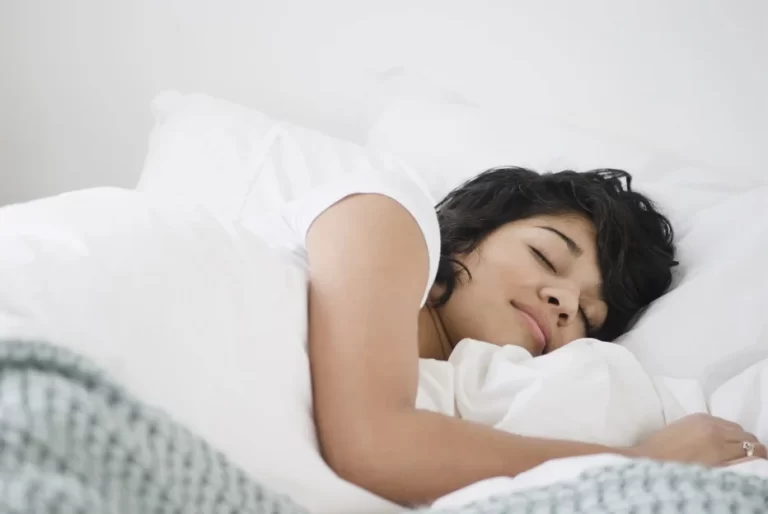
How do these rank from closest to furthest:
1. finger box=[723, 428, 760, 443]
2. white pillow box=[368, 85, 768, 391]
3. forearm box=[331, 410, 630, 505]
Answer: forearm box=[331, 410, 630, 505] < finger box=[723, 428, 760, 443] < white pillow box=[368, 85, 768, 391]

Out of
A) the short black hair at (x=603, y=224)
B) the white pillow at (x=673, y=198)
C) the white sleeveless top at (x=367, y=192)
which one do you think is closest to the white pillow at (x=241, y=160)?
the white pillow at (x=673, y=198)

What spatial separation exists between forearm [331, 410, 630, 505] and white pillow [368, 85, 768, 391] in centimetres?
38

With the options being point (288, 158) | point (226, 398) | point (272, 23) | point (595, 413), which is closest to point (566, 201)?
point (595, 413)

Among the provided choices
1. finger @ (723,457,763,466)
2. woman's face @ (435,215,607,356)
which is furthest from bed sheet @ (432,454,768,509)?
woman's face @ (435,215,607,356)

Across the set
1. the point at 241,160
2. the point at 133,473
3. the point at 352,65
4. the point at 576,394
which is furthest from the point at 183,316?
the point at 352,65

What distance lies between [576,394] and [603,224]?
13.6 inches

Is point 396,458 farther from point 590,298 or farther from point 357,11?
point 357,11

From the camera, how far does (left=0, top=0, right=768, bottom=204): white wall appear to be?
3.96ft

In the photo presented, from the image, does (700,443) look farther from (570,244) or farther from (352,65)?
(352,65)

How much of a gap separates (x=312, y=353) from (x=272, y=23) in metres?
1.07

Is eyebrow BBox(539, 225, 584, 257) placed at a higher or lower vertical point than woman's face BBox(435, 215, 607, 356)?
higher

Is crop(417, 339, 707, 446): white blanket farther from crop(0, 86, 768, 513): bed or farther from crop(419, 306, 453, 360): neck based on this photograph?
crop(419, 306, 453, 360): neck

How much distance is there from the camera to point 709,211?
3.45 ft

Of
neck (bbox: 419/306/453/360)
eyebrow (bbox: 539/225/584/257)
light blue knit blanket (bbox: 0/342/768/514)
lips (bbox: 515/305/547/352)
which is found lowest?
neck (bbox: 419/306/453/360)
